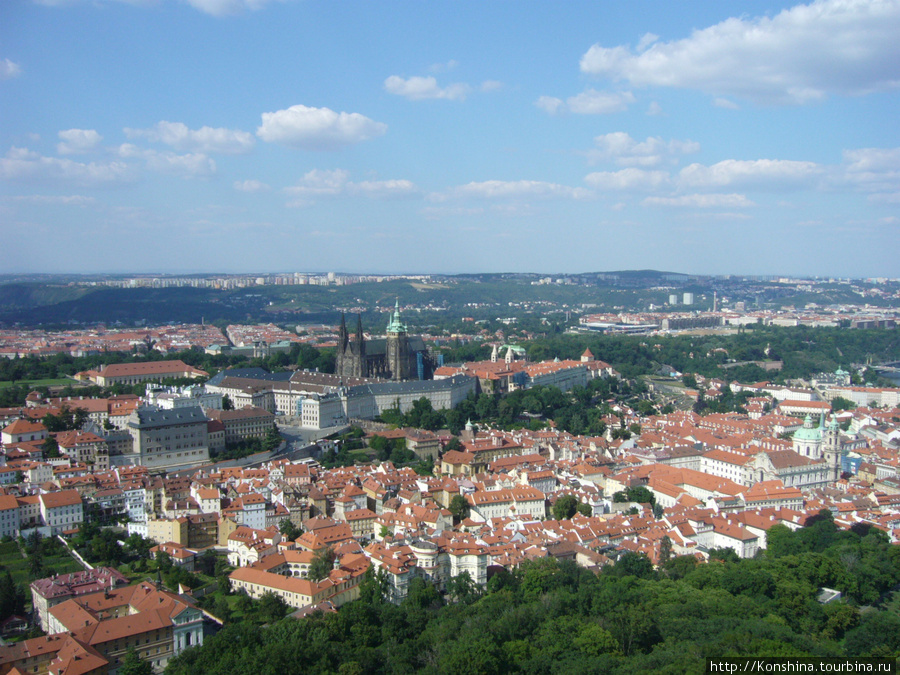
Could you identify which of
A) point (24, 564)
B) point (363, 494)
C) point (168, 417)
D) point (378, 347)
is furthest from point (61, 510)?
point (378, 347)

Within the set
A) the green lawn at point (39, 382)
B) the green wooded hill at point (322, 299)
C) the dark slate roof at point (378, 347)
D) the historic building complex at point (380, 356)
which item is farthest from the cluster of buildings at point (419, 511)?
the green wooded hill at point (322, 299)

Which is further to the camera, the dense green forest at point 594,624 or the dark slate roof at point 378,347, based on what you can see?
the dark slate roof at point 378,347

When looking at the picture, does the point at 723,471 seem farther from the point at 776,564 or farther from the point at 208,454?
the point at 208,454

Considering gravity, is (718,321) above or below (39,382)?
below

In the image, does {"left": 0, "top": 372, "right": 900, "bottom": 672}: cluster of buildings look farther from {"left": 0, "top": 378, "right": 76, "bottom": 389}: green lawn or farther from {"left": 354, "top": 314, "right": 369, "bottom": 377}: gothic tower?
{"left": 0, "top": 378, "right": 76, "bottom": 389}: green lawn

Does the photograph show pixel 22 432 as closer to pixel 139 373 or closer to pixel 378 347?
pixel 139 373

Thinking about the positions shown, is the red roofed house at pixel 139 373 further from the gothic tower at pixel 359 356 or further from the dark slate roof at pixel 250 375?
the gothic tower at pixel 359 356

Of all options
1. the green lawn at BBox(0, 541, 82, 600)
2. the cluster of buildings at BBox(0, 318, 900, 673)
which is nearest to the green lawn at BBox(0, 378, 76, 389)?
the cluster of buildings at BBox(0, 318, 900, 673)

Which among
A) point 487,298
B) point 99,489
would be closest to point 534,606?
point 99,489
